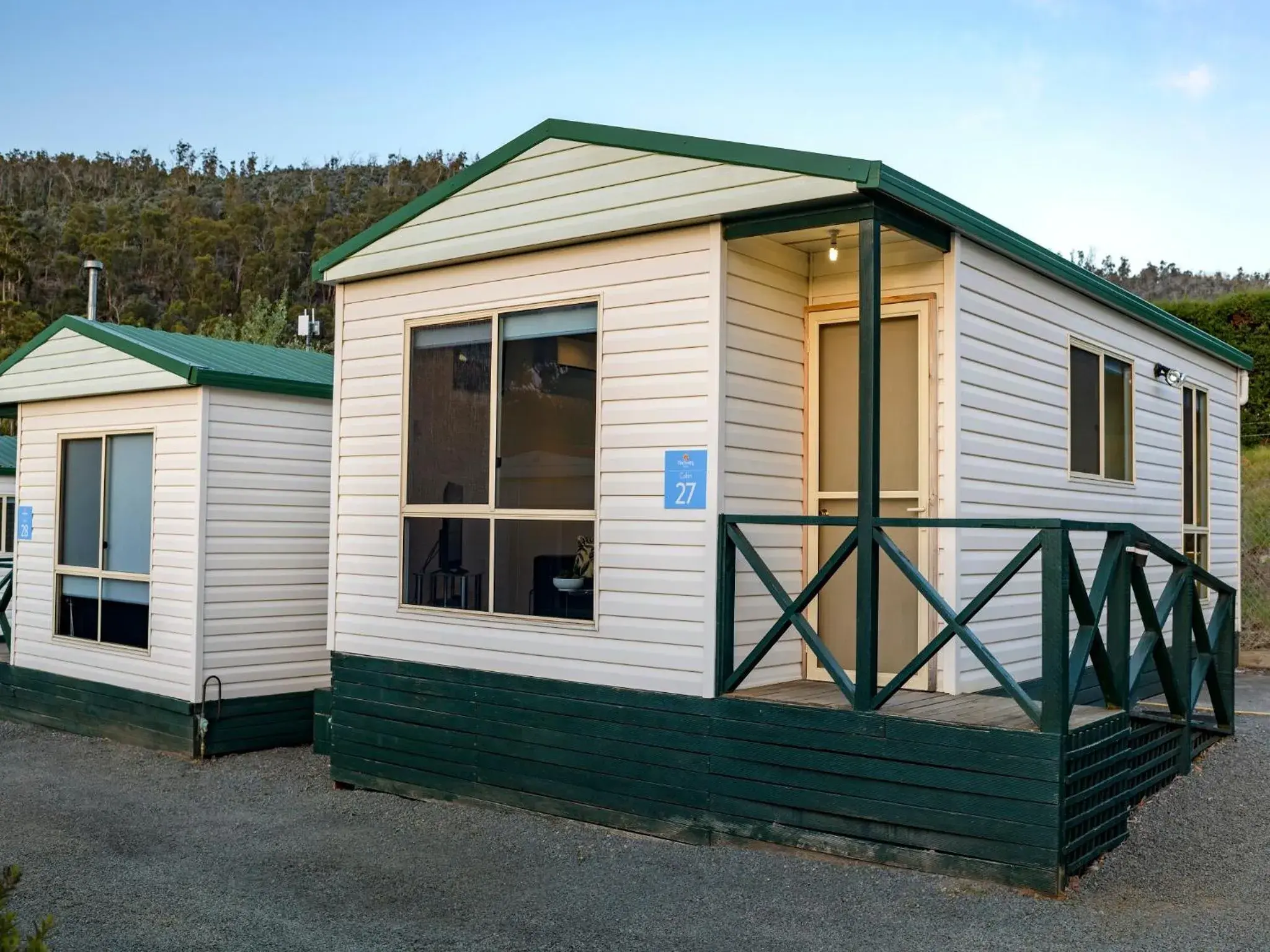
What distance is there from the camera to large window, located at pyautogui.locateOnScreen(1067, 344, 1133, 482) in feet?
21.8

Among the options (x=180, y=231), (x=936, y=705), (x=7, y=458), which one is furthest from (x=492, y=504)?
(x=180, y=231)

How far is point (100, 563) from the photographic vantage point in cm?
866

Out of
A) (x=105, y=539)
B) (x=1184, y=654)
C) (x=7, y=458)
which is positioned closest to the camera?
(x=1184, y=654)

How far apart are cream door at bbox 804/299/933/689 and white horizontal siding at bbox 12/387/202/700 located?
167 inches

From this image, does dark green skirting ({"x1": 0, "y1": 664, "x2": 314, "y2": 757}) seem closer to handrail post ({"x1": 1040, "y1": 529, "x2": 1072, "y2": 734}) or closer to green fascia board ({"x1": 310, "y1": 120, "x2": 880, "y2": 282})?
green fascia board ({"x1": 310, "y1": 120, "x2": 880, "y2": 282})

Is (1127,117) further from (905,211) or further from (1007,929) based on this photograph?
(1007,929)

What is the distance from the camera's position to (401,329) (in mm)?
6559

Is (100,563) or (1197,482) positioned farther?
(1197,482)

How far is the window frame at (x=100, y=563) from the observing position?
817cm

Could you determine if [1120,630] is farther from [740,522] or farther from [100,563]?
[100,563]

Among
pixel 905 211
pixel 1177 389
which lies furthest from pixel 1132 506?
pixel 905 211

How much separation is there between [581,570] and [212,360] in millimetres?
3830

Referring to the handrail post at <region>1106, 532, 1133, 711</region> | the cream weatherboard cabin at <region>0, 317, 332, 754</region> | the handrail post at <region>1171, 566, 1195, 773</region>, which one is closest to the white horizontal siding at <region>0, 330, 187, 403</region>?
the cream weatherboard cabin at <region>0, 317, 332, 754</region>

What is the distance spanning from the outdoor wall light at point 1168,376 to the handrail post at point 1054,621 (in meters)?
3.78
